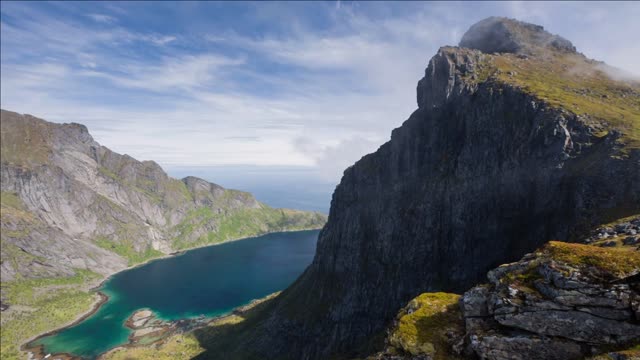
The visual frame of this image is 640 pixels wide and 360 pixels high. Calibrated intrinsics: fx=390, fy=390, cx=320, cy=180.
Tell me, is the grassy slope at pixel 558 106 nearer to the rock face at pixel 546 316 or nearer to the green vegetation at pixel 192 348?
the green vegetation at pixel 192 348

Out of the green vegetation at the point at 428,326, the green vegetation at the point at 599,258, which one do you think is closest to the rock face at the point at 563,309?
the green vegetation at the point at 599,258

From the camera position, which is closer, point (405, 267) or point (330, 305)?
point (405, 267)

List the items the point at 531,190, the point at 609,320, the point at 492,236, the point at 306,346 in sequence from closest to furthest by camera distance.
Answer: the point at 609,320 → the point at 531,190 → the point at 492,236 → the point at 306,346

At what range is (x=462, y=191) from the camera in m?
128

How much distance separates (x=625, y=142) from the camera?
9062 centimetres

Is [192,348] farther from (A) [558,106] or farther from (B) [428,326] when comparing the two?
(B) [428,326]

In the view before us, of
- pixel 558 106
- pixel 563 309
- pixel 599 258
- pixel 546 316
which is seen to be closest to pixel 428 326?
pixel 546 316

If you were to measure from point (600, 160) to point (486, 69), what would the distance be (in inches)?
3324

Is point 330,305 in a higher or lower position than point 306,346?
higher

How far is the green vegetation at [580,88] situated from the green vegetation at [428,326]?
263ft

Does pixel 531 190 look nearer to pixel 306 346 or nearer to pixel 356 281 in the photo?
pixel 356 281

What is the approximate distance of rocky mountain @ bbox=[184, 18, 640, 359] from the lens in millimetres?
97438

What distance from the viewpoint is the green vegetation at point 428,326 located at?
32.5m

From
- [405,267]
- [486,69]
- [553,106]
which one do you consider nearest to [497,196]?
[553,106]
